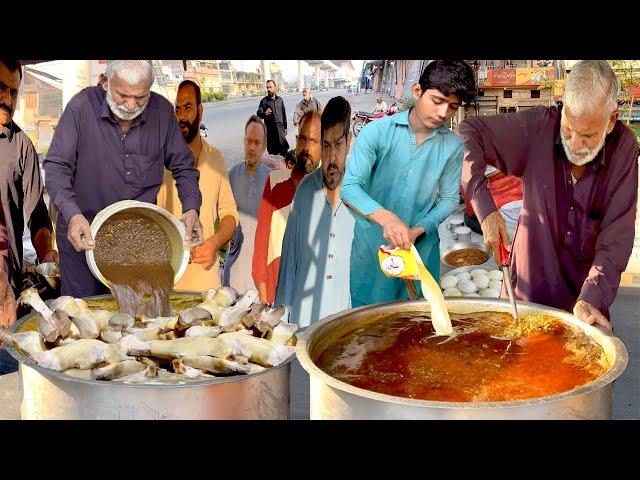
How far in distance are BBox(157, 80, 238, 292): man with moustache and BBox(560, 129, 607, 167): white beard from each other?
2.14m

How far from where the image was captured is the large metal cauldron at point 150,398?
3.08 m

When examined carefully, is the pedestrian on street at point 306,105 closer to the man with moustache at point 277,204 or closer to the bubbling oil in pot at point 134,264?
the man with moustache at point 277,204

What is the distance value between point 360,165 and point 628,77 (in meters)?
1.76

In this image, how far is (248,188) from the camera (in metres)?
5.21

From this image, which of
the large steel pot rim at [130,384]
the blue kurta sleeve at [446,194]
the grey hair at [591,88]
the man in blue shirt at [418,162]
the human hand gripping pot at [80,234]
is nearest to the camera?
the large steel pot rim at [130,384]

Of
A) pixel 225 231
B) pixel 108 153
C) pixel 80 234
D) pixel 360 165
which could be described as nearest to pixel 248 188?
pixel 225 231

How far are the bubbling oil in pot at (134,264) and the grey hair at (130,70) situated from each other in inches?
32.6

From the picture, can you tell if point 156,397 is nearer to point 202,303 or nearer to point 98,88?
point 202,303

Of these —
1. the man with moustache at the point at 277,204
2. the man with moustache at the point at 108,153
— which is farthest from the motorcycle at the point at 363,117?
Answer: the man with moustache at the point at 108,153

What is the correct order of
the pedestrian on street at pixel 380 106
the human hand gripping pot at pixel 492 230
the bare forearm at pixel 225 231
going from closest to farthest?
the human hand gripping pot at pixel 492 230
the pedestrian on street at pixel 380 106
the bare forearm at pixel 225 231

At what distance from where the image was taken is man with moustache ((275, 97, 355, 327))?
501cm

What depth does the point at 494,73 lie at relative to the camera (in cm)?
456

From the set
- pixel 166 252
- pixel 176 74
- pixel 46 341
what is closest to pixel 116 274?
pixel 166 252

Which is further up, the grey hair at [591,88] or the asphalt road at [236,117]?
the grey hair at [591,88]
